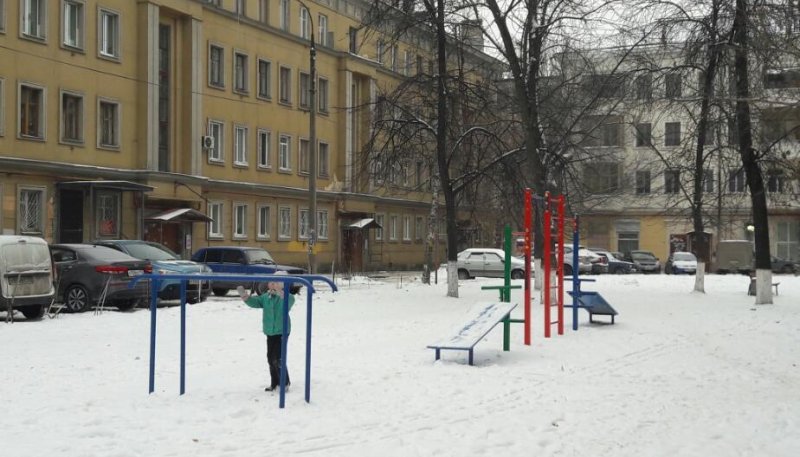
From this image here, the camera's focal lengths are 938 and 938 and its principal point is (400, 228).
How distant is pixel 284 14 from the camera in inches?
1766

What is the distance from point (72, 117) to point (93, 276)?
1477 cm

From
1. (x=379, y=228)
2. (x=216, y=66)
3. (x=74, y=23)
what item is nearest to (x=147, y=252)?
(x=74, y=23)

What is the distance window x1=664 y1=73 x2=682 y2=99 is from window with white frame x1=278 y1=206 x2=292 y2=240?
25450 mm

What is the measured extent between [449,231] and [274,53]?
20.9 m

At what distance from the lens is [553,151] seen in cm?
2542

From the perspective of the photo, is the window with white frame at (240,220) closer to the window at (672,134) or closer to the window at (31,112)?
the window at (31,112)

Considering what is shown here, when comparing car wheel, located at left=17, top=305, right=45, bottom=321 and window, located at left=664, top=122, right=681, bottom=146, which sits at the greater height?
window, located at left=664, top=122, right=681, bottom=146

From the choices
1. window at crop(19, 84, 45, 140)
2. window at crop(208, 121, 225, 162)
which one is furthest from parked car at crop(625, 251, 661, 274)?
window at crop(19, 84, 45, 140)

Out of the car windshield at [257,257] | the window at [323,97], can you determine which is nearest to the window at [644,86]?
the car windshield at [257,257]

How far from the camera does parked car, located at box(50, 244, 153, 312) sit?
20.2 m

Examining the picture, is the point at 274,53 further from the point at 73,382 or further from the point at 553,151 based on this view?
the point at 73,382

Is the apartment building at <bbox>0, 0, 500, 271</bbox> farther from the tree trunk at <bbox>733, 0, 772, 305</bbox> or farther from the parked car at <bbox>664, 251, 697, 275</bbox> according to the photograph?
the parked car at <bbox>664, 251, 697, 275</bbox>

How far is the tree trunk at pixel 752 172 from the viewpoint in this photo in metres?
20.4

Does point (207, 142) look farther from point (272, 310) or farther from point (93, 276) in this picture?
point (272, 310)
